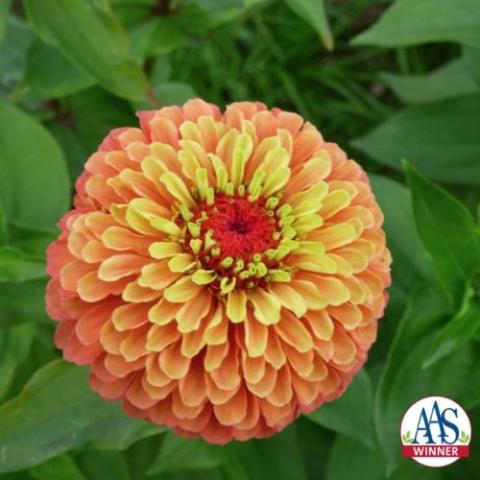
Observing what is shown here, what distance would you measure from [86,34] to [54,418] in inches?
16.3

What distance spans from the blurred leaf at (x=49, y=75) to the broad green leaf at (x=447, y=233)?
0.46 metres

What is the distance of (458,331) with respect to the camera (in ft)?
2.54

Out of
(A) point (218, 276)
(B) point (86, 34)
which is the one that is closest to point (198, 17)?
(B) point (86, 34)

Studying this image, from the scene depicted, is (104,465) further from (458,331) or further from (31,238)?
(458,331)

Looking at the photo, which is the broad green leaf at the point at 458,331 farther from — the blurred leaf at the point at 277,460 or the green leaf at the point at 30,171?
the green leaf at the point at 30,171

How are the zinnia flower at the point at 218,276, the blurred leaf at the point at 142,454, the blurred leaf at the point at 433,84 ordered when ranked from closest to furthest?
the zinnia flower at the point at 218,276 < the blurred leaf at the point at 142,454 < the blurred leaf at the point at 433,84

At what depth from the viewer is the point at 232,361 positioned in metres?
0.61

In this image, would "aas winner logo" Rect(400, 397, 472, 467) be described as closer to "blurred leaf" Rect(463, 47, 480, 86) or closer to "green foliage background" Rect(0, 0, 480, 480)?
"green foliage background" Rect(0, 0, 480, 480)

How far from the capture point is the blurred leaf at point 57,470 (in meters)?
0.79

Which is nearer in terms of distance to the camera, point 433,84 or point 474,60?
point 474,60

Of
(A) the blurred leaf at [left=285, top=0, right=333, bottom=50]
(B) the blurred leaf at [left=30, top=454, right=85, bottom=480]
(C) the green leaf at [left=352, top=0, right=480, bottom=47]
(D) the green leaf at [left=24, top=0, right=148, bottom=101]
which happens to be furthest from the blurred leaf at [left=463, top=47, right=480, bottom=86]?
(B) the blurred leaf at [left=30, top=454, right=85, bottom=480]

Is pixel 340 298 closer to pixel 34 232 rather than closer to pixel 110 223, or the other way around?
pixel 110 223

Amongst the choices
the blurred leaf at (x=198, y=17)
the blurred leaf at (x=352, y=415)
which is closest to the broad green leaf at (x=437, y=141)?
the blurred leaf at (x=198, y=17)

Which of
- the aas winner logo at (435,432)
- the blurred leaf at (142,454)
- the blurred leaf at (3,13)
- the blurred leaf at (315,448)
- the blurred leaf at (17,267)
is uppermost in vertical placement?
the blurred leaf at (3,13)
